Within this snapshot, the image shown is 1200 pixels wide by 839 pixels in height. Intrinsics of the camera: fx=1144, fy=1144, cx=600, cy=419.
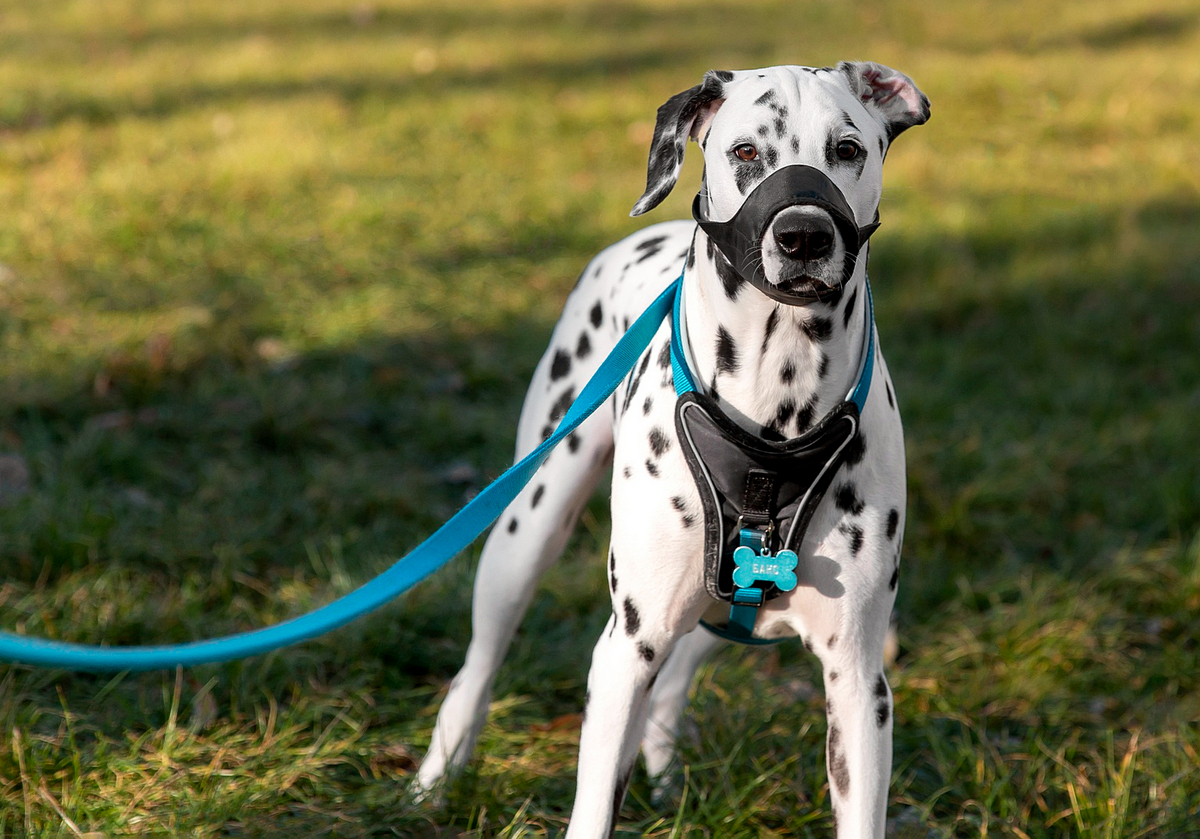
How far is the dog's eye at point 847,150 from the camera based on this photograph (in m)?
2.09

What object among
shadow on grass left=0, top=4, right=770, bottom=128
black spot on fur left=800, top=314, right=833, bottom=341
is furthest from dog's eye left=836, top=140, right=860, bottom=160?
shadow on grass left=0, top=4, right=770, bottom=128

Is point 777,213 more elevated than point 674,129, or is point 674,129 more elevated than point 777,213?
point 674,129

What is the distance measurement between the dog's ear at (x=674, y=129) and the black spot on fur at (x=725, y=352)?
294mm

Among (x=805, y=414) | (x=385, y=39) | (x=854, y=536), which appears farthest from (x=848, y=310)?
(x=385, y=39)

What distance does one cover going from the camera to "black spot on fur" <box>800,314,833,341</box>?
2205mm

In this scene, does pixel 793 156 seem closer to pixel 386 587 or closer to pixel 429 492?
pixel 386 587

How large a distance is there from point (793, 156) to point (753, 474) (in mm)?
604

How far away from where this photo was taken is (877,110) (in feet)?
7.59

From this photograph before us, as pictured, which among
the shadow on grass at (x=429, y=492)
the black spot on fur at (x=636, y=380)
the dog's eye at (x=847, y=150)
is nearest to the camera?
the dog's eye at (x=847, y=150)

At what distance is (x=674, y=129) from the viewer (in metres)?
2.32

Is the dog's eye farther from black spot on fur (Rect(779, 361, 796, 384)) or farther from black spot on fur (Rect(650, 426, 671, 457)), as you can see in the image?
black spot on fur (Rect(650, 426, 671, 457))

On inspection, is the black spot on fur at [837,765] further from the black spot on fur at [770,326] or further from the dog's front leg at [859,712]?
the black spot on fur at [770,326]

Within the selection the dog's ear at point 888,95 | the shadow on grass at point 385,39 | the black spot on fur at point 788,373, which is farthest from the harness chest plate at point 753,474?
the shadow on grass at point 385,39

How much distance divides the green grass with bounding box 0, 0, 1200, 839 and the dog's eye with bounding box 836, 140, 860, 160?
1.58 metres
